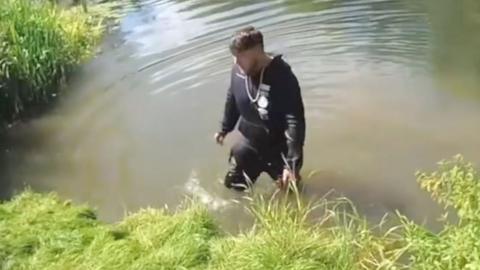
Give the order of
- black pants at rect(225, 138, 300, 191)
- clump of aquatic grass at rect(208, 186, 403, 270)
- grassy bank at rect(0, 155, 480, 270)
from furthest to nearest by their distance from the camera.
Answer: black pants at rect(225, 138, 300, 191) < clump of aquatic grass at rect(208, 186, 403, 270) < grassy bank at rect(0, 155, 480, 270)

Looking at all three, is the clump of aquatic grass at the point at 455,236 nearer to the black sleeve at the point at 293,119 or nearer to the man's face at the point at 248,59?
the black sleeve at the point at 293,119

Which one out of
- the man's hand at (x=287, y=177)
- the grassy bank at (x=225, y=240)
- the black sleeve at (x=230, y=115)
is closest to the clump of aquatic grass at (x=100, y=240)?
the grassy bank at (x=225, y=240)

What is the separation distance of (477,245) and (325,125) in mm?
4379

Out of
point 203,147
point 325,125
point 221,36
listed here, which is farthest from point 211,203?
point 221,36

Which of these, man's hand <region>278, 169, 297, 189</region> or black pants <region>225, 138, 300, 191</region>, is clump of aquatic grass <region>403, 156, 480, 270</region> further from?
black pants <region>225, 138, 300, 191</region>

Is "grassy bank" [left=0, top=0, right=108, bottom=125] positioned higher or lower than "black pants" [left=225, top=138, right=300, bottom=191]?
higher

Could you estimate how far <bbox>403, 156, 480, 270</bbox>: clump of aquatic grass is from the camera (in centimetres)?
390

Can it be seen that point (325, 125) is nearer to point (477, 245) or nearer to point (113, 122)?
point (113, 122)

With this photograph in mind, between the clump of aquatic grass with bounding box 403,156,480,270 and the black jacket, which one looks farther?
the black jacket

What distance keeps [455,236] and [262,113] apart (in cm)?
240

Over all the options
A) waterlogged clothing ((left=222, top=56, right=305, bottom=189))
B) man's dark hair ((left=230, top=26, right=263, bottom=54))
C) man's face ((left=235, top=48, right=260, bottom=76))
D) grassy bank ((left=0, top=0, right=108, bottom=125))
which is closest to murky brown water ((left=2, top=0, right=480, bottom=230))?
grassy bank ((left=0, top=0, right=108, bottom=125))

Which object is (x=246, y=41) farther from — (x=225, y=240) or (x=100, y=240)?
(x=100, y=240)

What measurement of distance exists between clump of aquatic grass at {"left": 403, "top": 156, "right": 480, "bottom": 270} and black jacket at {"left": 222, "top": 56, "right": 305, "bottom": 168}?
1739mm

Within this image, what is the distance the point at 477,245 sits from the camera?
3842mm
